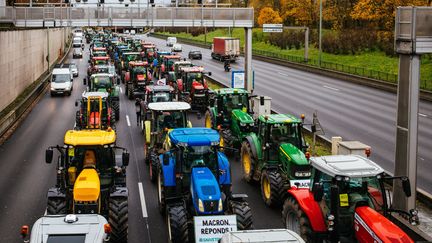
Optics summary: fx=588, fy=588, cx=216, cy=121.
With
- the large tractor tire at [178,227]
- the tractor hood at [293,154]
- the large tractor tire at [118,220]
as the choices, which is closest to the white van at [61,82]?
the tractor hood at [293,154]

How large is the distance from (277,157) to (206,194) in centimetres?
578

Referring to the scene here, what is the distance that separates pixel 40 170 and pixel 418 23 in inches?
612

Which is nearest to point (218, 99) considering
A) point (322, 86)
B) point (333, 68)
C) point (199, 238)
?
point (199, 238)

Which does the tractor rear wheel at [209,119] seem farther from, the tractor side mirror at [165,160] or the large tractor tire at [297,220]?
the large tractor tire at [297,220]

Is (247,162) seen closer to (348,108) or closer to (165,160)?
(165,160)

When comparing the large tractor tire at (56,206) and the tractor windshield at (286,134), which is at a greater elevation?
the tractor windshield at (286,134)

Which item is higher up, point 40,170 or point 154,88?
point 154,88

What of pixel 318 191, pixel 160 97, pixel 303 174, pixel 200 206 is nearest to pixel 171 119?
pixel 303 174

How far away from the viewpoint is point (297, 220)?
544 inches

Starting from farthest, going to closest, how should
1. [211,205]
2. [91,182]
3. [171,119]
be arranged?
1. [171,119]
2. [91,182]
3. [211,205]

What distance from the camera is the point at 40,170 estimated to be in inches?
939

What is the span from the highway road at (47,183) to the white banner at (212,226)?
2.70 m

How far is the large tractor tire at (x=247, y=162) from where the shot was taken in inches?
803

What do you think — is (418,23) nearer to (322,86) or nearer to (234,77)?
(234,77)
